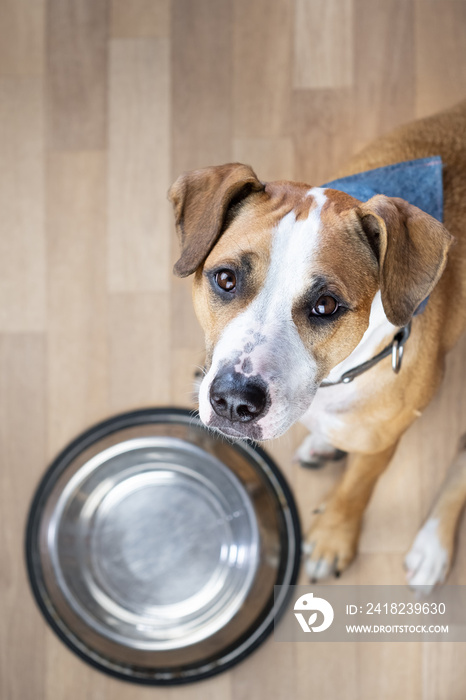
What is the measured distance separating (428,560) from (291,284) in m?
1.32

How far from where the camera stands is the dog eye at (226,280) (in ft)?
4.39

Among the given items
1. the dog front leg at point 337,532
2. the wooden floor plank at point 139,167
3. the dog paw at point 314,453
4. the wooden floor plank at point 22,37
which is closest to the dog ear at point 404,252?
the dog front leg at point 337,532

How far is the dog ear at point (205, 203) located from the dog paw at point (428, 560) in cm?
132

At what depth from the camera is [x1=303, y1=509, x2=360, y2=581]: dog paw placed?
2.15 m

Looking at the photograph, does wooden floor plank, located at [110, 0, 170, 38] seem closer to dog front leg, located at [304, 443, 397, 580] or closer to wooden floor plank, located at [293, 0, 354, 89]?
wooden floor plank, located at [293, 0, 354, 89]

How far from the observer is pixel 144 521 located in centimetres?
233

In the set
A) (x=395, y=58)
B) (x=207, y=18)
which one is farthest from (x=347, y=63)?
(x=207, y=18)

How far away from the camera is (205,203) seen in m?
1.43

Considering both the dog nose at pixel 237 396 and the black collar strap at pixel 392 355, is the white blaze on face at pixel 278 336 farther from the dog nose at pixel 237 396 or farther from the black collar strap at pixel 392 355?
the black collar strap at pixel 392 355

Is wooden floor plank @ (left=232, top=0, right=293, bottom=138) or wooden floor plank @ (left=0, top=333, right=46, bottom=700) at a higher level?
wooden floor plank @ (left=232, top=0, right=293, bottom=138)

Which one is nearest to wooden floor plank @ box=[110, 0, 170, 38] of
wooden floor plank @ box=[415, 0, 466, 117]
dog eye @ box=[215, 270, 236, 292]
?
wooden floor plank @ box=[415, 0, 466, 117]

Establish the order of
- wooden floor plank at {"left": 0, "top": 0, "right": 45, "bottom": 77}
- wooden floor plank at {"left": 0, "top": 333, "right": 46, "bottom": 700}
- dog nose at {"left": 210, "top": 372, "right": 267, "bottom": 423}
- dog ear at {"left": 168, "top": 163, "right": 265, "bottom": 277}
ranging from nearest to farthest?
dog nose at {"left": 210, "top": 372, "right": 267, "bottom": 423} < dog ear at {"left": 168, "top": 163, "right": 265, "bottom": 277} < wooden floor plank at {"left": 0, "top": 333, "right": 46, "bottom": 700} < wooden floor plank at {"left": 0, "top": 0, "right": 45, "bottom": 77}

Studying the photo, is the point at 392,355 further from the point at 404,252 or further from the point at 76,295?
the point at 76,295

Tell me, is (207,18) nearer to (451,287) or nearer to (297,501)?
(451,287)
